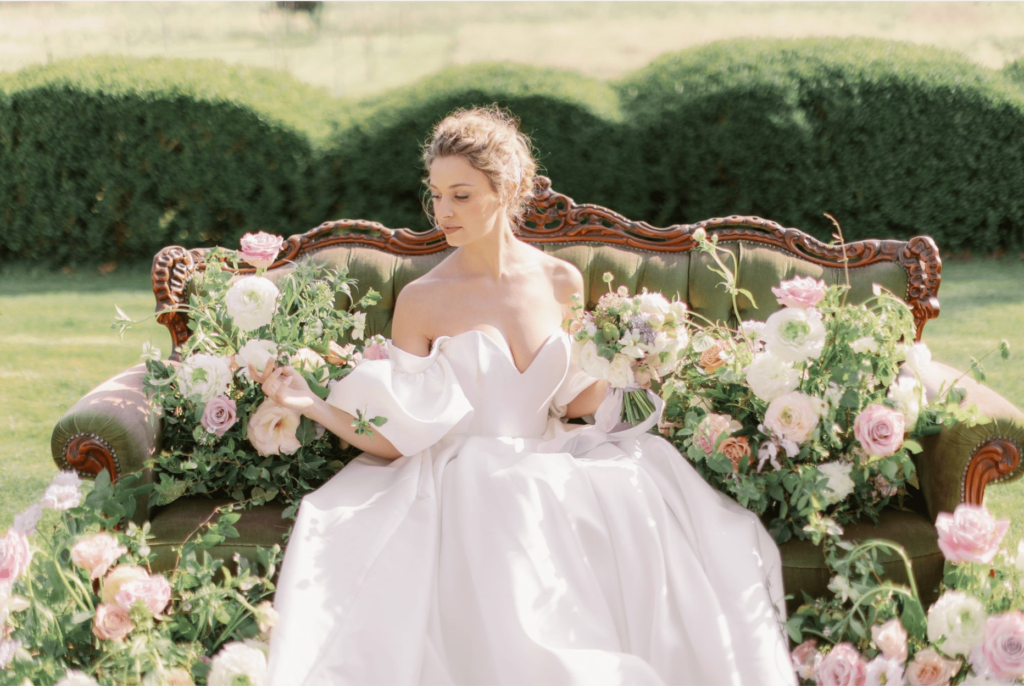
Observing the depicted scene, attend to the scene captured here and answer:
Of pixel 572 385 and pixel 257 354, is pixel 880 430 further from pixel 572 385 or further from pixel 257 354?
pixel 257 354

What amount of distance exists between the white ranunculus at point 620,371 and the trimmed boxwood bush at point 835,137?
581cm

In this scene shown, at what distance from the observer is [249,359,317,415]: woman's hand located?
278 cm

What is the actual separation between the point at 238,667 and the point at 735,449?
4.79 feet

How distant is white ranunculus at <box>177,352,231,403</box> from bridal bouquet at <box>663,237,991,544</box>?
53.3 inches

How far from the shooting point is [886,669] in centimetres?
233

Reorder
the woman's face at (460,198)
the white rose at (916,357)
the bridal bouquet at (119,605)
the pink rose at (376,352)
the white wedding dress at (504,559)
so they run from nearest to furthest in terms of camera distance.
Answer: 1. the bridal bouquet at (119,605)
2. the white wedding dress at (504,559)
3. the white rose at (916,357)
4. the woman's face at (460,198)
5. the pink rose at (376,352)

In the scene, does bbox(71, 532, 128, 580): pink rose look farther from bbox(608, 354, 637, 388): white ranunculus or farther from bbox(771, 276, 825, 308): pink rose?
bbox(771, 276, 825, 308): pink rose

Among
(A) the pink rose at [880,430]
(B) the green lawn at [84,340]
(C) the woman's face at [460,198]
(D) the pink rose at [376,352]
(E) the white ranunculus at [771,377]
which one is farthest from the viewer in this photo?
(B) the green lawn at [84,340]

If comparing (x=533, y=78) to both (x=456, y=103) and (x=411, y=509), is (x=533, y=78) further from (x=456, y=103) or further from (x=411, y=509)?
(x=411, y=509)

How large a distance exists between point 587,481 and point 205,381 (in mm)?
1195

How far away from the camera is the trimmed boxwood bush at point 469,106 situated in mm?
8141

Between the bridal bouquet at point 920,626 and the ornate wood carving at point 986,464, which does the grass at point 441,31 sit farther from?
the bridal bouquet at point 920,626

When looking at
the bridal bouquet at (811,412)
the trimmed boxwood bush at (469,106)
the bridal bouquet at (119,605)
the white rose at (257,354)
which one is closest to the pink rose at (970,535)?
the bridal bouquet at (811,412)

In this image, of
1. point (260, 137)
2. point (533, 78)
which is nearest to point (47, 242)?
point (260, 137)
